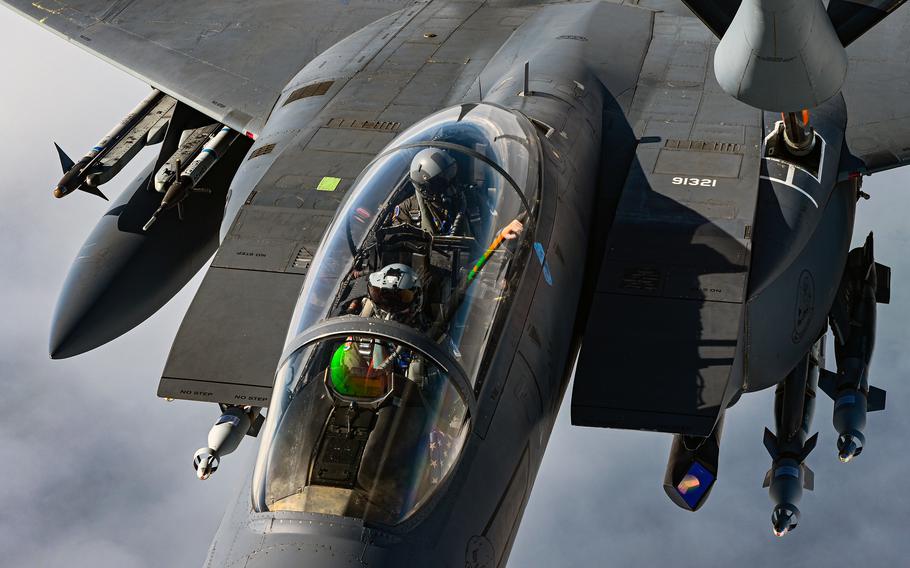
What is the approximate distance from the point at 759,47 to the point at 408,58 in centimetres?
507

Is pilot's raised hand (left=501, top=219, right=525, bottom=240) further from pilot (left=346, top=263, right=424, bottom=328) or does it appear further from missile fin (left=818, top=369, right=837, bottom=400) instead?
missile fin (left=818, top=369, right=837, bottom=400)

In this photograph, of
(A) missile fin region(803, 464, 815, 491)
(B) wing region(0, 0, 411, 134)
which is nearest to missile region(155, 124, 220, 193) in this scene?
(B) wing region(0, 0, 411, 134)

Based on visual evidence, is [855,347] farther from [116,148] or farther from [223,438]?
[116,148]

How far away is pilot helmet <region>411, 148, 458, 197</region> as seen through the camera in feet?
23.9

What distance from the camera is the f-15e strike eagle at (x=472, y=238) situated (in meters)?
6.17

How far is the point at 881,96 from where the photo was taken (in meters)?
10.8

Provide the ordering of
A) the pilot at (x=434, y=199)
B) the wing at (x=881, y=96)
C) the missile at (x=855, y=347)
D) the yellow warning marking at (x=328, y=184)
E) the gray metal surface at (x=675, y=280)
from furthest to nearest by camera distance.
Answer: the wing at (x=881, y=96) → the missile at (x=855, y=347) → the yellow warning marking at (x=328, y=184) → the gray metal surface at (x=675, y=280) → the pilot at (x=434, y=199)

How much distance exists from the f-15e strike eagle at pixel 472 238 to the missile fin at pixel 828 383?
1.4 inches

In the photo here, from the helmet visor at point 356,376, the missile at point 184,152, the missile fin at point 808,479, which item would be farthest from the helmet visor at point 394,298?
the missile at point 184,152

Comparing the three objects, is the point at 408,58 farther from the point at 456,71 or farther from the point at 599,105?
the point at 599,105

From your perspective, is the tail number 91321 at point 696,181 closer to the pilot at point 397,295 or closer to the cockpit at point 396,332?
the cockpit at point 396,332

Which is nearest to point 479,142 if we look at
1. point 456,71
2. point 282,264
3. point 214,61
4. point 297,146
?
point 282,264

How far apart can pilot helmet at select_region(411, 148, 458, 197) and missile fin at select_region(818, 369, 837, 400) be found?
15.5 feet

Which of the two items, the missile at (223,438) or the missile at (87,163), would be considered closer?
the missile at (223,438)
